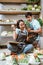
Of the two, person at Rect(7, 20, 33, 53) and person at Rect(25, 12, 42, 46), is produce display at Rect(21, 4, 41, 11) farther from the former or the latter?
person at Rect(7, 20, 33, 53)

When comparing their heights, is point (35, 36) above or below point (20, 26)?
below

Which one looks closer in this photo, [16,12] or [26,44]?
[26,44]

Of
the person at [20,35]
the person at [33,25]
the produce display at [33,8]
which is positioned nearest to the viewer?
the person at [20,35]

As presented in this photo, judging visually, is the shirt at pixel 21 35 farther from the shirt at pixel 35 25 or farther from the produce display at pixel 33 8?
the produce display at pixel 33 8

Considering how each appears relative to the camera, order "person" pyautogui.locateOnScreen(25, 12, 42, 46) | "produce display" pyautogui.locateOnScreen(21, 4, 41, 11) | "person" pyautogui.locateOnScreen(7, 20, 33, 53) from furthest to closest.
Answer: "produce display" pyautogui.locateOnScreen(21, 4, 41, 11) < "person" pyautogui.locateOnScreen(25, 12, 42, 46) < "person" pyautogui.locateOnScreen(7, 20, 33, 53)

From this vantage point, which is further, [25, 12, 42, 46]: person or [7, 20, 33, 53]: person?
[25, 12, 42, 46]: person

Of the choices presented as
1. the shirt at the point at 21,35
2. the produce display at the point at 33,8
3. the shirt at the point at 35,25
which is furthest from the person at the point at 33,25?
the produce display at the point at 33,8

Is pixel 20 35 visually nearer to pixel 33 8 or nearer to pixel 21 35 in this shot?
pixel 21 35

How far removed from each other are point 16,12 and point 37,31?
1.40 m

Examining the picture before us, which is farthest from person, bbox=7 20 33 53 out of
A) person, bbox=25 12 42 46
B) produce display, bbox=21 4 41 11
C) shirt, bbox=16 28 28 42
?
produce display, bbox=21 4 41 11

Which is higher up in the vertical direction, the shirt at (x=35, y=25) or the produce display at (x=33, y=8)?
the produce display at (x=33, y=8)

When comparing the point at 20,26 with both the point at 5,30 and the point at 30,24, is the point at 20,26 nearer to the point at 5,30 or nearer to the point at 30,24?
the point at 30,24

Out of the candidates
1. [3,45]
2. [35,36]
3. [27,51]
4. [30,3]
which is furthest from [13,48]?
[30,3]

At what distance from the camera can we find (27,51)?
400 centimetres
